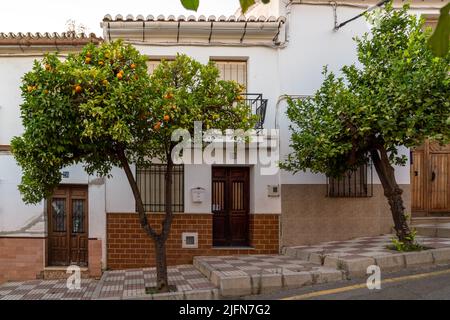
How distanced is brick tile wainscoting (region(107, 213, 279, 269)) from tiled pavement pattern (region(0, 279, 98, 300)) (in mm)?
901

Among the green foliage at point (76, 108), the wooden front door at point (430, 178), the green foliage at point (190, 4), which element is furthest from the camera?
the wooden front door at point (430, 178)

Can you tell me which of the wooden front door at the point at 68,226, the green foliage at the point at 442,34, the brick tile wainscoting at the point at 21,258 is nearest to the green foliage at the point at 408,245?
the wooden front door at the point at 68,226

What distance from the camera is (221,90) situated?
7.52 m

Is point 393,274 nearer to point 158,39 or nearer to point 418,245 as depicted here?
point 418,245

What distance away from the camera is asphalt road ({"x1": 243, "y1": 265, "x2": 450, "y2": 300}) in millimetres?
6477

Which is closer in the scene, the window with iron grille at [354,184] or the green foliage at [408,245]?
the green foliage at [408,245]

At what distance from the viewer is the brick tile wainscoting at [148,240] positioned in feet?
33.6

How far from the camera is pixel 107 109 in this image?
6.67 metres

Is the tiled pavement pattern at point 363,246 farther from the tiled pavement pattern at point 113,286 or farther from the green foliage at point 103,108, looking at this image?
the green foliage at point 103,108

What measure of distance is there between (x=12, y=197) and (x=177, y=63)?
17.7 ft

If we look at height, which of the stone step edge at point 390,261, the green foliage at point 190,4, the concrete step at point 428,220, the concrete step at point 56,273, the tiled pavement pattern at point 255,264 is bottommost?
the concrete step at point 56,273

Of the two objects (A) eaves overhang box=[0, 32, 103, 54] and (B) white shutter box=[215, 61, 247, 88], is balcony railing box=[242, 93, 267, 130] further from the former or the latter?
(A) eaves overhang box=[0, 32, 103, 54]

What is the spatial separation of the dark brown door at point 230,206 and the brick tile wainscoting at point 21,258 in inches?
157

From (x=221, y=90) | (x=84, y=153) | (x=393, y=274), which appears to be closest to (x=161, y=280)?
(x=84, y=153)
